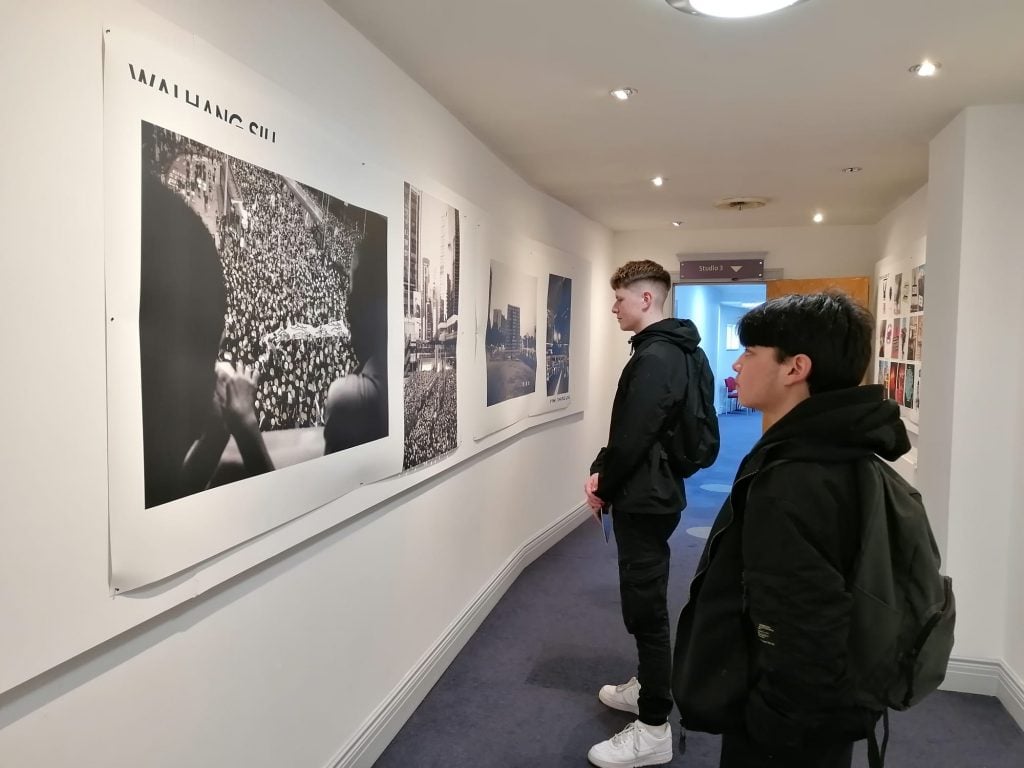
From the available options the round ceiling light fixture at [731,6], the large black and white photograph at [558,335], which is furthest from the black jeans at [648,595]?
Answer: the large black and white photograph at [558,335]

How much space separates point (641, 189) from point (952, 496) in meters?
2.66

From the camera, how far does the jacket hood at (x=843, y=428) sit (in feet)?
3.86

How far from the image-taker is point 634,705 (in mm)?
2764

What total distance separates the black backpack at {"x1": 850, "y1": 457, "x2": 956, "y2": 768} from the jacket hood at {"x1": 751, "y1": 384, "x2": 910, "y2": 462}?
38mm

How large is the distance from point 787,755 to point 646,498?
1106 mm

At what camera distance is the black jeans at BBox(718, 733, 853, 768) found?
1.28 m

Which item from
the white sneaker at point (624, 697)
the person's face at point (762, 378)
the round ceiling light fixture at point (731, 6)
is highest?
the round ceiling light fixture at point (731, 6)

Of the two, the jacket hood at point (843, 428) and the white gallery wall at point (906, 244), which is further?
the white gallery wall at point (906, 244)

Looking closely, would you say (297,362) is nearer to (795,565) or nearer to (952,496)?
(795,565)

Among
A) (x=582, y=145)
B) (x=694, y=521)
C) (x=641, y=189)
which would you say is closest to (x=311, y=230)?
(x=582, y=145)

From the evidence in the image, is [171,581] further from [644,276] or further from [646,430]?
[644,276]

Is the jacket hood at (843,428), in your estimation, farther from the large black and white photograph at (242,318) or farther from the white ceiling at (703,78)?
the white ceiling at (703,78)

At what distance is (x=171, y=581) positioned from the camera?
1.44 meters

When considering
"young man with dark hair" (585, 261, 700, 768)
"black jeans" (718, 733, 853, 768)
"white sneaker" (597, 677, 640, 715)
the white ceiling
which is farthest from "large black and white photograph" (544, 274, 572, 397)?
"black jeans" (718, 733, 853, 768)
